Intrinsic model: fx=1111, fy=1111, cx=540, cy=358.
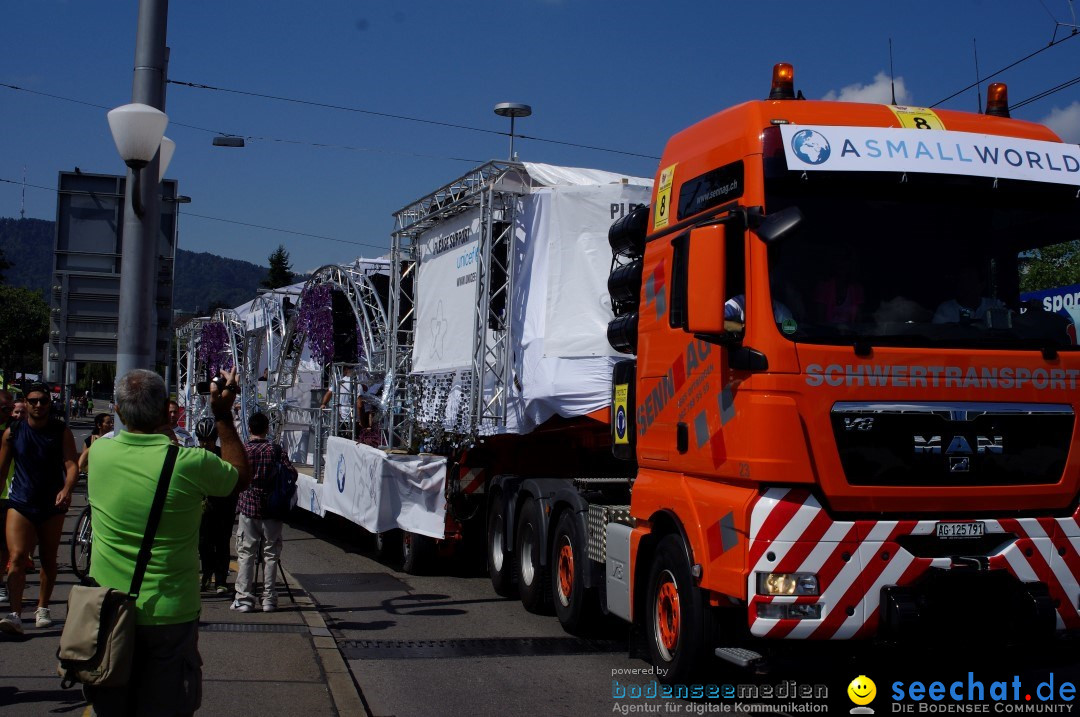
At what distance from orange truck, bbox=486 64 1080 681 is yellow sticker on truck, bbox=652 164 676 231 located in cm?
61

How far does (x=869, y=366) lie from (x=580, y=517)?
11.7 feet

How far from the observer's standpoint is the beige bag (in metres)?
4.15

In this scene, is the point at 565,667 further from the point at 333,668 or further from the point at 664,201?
the point at 664,201

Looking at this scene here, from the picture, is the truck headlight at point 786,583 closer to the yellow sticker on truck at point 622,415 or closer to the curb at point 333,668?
the curb at point 333,668

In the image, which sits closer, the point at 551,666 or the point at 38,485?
the point at 551,666

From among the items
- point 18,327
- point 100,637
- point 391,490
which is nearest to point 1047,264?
point 100,637

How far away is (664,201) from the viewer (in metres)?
7.79

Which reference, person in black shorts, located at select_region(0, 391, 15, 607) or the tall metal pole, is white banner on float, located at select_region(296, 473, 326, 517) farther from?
the tall metal pole

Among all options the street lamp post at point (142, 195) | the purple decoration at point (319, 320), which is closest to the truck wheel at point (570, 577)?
the street lamp post at point (142, 195)

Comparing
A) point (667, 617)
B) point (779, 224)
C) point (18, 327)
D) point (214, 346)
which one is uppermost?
point (18, 327)

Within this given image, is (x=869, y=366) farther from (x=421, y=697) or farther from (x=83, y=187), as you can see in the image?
(x=83, y=187)

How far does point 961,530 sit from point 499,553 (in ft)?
19.8

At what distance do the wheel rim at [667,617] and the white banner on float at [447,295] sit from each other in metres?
5.02

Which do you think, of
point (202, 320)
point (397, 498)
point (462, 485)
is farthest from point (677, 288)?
point (202, 320)
